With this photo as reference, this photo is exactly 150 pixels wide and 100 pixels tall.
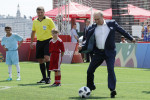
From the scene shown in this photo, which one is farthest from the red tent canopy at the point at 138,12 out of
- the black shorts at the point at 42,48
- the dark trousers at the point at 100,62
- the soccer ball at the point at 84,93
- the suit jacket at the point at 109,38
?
the soccer ball at the point at 84,93

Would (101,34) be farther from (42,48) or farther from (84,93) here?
(42,48)

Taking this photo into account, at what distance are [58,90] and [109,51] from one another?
1.72 metres

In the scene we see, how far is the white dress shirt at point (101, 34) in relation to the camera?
9.00m

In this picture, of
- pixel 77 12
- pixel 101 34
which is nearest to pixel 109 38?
pixel 101 34

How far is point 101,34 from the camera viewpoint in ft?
29.6

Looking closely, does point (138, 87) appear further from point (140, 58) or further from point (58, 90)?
point (140, 58)

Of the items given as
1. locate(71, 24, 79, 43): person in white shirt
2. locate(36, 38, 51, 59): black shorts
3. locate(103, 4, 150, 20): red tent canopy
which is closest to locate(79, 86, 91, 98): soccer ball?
locate(36, 38, 51, 59): black shorts

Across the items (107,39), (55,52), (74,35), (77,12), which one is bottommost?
(74,35)

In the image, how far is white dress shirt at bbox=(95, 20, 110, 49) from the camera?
29.5 ft

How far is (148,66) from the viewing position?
1864cm

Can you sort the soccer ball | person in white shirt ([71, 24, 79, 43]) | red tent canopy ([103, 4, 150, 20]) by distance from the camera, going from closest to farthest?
the soccer ball
person in white shirt ([71, 24, 79, 43])
red tent canopy ([103, 4, 150, 20])

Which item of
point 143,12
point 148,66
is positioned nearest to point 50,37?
point 148,66

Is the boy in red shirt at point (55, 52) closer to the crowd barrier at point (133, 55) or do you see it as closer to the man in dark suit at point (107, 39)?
the man in dark suit at point (107, 39)

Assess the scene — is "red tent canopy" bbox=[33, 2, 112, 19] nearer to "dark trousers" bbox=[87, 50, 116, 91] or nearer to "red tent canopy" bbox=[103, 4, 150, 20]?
"red tent canopy" bbox=[103, 4, 150, 20]
